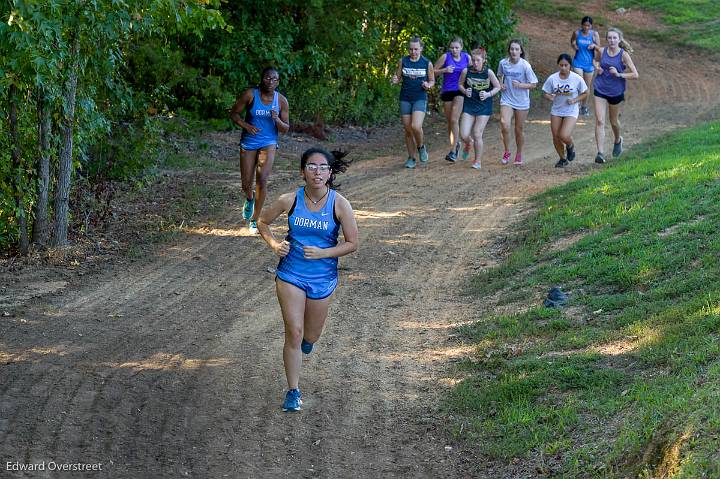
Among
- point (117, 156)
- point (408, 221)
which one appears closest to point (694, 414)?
point (408, 221)

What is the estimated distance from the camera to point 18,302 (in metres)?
9.29

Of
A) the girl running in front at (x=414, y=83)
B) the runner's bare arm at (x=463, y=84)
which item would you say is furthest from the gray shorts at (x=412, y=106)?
the runner's bare arm at (x=463, y=84)

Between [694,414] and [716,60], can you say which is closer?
[694,414]

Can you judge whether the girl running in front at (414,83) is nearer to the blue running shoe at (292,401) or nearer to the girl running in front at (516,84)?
the girl running in front at (516,84)

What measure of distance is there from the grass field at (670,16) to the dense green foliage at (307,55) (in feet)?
28.3

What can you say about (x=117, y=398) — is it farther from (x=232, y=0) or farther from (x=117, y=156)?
(x=232, y=0)

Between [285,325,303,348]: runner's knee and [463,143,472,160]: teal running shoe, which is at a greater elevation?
[463,143,472,160]: teal running shoe

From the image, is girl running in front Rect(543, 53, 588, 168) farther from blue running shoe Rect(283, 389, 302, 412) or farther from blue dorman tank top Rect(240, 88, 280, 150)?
blue running shoe Rect(283, 389, 302, 412)

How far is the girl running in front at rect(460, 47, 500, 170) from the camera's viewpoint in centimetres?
1538

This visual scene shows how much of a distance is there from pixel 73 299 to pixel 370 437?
162 inches

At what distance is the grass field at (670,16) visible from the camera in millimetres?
30523

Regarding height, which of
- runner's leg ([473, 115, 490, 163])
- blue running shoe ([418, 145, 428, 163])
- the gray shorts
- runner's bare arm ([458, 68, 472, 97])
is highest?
runner's bare arm ([458, 68, 472, 97])

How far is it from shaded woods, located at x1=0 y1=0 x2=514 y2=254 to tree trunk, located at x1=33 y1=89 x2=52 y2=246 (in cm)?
1

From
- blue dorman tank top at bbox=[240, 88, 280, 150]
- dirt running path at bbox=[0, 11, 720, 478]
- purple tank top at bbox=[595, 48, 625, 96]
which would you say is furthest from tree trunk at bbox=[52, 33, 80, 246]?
purple tank top at bbox=[595, 48, 625, 96]
